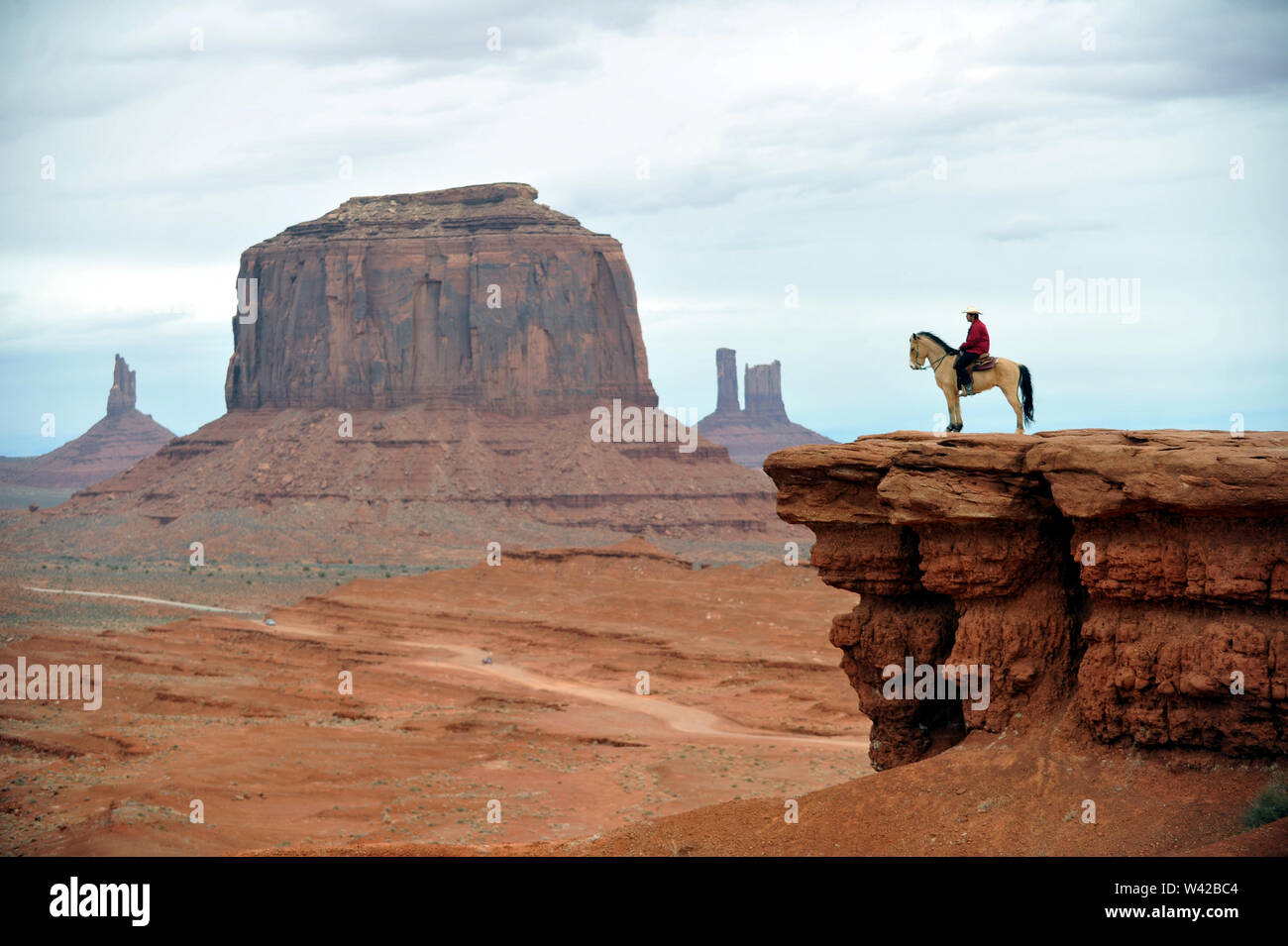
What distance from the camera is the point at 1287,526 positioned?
1255cm

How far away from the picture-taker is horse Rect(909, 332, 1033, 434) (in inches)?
661

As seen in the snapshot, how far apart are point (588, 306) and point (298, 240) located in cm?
2982

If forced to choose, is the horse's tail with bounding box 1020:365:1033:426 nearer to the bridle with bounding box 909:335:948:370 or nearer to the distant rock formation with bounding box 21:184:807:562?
the bridle with bounding box 909:335:948:370

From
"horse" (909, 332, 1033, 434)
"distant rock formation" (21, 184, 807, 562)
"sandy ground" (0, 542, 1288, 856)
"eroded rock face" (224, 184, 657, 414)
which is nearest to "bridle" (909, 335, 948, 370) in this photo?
"horse" (909, 332, 1033, 434)

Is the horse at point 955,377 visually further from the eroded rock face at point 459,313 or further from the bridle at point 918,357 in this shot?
the eroded rock face at point 459,313

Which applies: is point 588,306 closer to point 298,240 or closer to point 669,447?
point 669,447

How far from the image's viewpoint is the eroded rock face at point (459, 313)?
12288 cm

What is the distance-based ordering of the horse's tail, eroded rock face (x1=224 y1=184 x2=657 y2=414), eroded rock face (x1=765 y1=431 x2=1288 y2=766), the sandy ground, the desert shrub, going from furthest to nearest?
eroded rock face (x1=224 y1=184 x2=657 y2=414) → the horse's tail → the sandy ground → eroded rock face (x1=765 y1=431 x2=1288 y2=766) → the desert shrub

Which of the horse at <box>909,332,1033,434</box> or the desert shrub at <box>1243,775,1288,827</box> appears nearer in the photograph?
the desert shrub at <box>1243,775,1288,827</box>

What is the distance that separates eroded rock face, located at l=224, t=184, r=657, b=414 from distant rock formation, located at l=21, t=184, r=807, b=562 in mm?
183

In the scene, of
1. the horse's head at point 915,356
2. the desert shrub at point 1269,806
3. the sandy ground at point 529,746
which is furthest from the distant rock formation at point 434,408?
the desert shrub at point 1269,806

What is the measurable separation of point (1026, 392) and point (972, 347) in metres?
0.88

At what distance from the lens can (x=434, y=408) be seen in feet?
399

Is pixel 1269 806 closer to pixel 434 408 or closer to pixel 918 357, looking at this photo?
pixel 918 357
